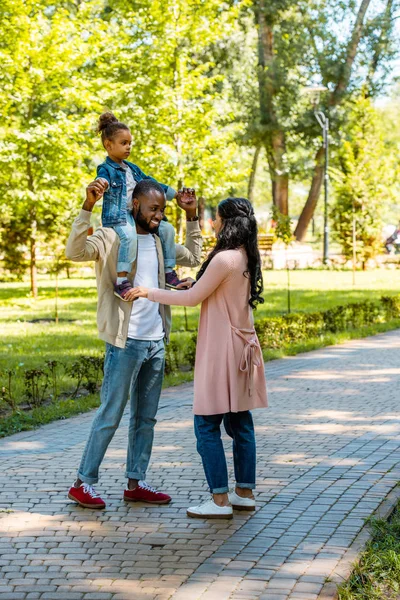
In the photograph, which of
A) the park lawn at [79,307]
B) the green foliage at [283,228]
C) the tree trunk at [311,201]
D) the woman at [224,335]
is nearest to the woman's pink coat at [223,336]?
the woman at [224,335]

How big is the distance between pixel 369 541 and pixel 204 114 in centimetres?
1945

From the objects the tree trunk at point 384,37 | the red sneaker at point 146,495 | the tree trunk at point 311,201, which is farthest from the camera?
the tree trunk at point 311,201

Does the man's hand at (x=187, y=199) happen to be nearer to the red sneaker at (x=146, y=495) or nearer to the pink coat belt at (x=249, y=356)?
the pink coat belt at (x=249, y=356)

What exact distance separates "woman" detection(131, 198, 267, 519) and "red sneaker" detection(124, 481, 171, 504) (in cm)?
34

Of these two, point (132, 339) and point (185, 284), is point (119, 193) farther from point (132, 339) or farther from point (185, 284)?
point (132, 339)

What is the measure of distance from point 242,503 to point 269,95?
125 ft

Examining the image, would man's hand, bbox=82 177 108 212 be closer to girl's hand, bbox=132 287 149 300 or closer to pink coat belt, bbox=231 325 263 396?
girl's hand, bbox=132 287 149 300

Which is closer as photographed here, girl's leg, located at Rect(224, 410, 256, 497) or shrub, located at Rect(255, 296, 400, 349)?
girl's leg, located at Rect(224, 410, 256, 497)

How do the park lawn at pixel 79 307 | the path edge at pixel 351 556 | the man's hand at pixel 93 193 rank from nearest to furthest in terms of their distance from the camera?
the path edge at pixel 351 556, the man's hand at pixel 93 193, the park lawn at pixel 79 307

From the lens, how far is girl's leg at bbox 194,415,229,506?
5371 mm

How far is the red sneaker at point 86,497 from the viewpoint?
5.59 m

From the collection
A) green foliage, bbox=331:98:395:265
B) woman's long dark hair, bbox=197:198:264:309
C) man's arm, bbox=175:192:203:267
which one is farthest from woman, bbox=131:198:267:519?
green foliage, bbox=331:98:395:265

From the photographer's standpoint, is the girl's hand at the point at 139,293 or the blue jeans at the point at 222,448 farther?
the blue jeans at the point at 222,448

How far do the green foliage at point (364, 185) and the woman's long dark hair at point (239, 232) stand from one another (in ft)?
99.1
